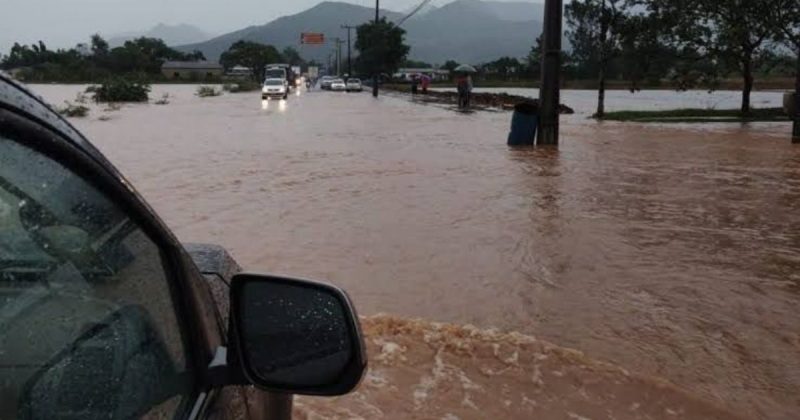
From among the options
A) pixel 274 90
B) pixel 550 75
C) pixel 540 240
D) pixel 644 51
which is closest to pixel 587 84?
pixel 274 90

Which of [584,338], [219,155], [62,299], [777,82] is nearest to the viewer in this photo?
[62,299]

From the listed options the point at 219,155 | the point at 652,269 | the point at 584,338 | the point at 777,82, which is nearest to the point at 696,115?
the point at 219,155

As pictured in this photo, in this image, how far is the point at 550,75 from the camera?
17891mm

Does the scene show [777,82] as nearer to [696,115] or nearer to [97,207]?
[696,115]

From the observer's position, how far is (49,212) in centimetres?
129

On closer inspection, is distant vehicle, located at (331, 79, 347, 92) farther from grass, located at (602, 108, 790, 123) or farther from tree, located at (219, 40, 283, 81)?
tree, located at (219, 40, 283, 81)

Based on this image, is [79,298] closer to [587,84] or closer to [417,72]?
[587,84]

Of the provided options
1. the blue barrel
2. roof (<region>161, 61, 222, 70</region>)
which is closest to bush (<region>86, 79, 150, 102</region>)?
the blue barrel

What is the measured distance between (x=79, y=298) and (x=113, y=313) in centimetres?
6

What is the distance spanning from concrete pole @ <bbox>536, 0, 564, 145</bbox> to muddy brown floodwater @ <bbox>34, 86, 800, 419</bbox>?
3.07ft

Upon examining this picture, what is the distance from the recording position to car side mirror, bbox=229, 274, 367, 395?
4.73ft

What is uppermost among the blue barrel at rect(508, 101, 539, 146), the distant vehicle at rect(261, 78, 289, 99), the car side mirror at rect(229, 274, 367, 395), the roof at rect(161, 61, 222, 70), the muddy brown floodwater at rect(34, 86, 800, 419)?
the roof at rect(161, 61, 222, 70)

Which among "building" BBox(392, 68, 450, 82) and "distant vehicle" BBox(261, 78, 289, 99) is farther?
"building" BBox(392, 68, 450, 82)

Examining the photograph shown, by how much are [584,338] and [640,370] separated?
610 mm
